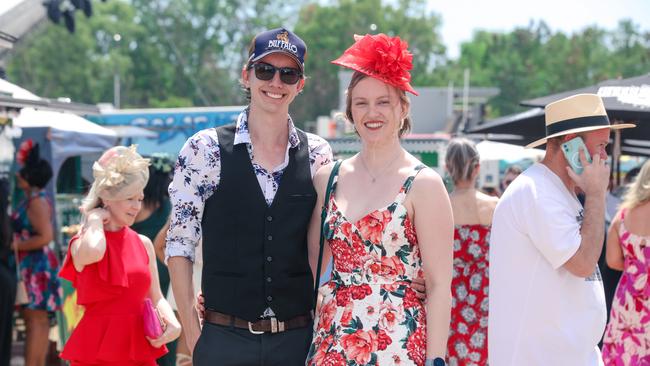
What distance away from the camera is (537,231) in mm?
3441

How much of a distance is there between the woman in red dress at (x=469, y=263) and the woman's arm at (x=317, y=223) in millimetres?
3042

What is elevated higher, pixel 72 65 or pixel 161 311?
pixel 72 65

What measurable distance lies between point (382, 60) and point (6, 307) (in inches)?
180

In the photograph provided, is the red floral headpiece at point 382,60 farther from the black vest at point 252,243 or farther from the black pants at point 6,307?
the black pants at point 6,307

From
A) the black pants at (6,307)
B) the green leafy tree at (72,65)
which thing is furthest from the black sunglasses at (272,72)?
the green leafy tree at (72,65)

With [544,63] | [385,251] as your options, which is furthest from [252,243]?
[544,63]

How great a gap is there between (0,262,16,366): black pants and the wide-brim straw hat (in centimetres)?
468

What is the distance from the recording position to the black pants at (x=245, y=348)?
11.5ft

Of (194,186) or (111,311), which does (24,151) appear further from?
(194,186)

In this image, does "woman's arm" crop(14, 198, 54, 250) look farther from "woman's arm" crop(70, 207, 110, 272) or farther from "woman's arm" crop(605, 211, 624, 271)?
"woman's arm" crop(605, 211, 624, 271)

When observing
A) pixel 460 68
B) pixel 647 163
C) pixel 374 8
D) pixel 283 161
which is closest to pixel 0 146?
pixel 283 161

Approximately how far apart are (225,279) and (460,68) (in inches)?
2894

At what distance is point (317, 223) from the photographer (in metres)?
3.63

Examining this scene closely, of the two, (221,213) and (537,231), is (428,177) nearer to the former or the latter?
(537,231)
